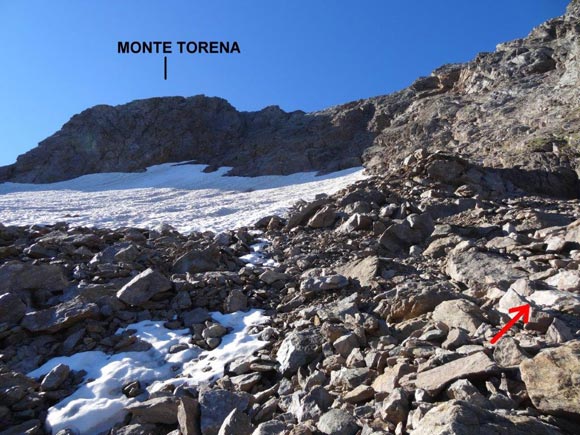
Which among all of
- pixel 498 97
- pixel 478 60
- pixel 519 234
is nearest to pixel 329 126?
pixel 478 60

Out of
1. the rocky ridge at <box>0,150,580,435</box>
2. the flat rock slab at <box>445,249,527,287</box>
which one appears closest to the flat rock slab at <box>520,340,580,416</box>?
the rocky ridge at <box>0,150,580,435</box>

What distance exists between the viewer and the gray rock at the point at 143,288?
7.95m

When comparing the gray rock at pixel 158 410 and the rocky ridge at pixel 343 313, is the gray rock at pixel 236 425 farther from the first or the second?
the gray rock at pixel 158 410

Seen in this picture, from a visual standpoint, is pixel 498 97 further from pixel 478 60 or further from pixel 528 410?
pixel 528 410

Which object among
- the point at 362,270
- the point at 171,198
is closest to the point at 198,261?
the point at 362,270

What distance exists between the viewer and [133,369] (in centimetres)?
623

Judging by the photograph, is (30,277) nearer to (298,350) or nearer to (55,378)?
(55,378)

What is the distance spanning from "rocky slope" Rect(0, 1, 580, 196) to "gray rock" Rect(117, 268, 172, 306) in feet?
40.1

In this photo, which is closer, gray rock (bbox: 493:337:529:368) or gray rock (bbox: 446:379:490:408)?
gray rock (bbox: 446:379:490:408)

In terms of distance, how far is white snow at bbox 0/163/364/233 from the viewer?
1669 cm

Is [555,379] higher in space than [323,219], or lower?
lower

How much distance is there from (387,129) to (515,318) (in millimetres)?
26922

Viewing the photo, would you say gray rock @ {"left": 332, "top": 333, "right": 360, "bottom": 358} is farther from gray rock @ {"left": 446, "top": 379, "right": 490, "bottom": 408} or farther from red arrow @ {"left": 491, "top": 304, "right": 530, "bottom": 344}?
gray rock @ {"left": 446, "top": 379, "right": 490, "bottom": 408}

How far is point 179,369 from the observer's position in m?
6.25
